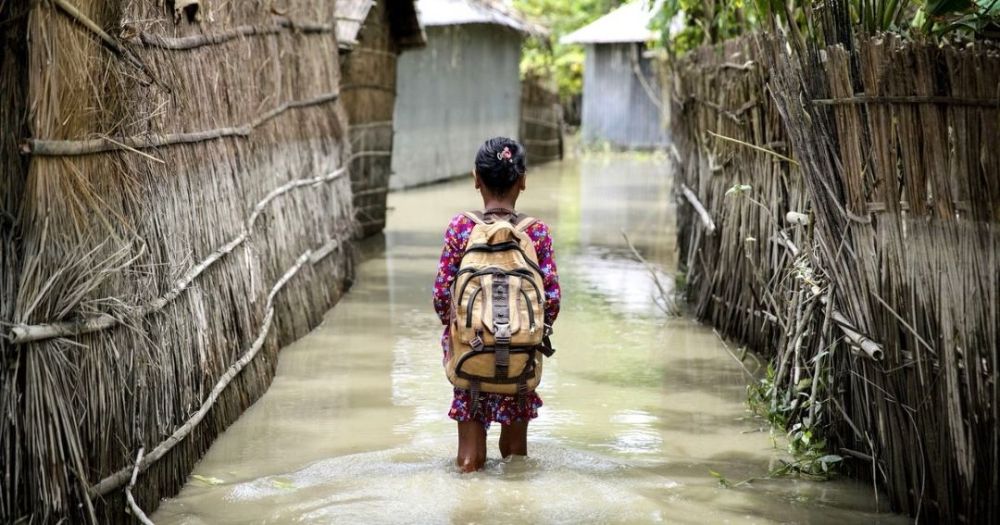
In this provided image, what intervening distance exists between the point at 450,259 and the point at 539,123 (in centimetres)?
2052

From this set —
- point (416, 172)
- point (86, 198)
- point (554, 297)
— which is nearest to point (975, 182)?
point (554, 297)

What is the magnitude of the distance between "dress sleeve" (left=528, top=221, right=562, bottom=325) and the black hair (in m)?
0.19

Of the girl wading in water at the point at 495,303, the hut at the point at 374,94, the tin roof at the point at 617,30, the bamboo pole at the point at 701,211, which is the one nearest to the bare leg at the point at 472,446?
the girl wading in water at the point at 495,303

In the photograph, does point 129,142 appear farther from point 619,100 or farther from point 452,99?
point 619,100

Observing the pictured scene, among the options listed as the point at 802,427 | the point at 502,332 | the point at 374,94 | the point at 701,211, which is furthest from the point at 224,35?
the point at 374,94

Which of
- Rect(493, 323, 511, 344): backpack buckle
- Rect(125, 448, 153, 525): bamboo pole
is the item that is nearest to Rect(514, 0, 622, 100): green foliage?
Rect(493, 323, 511, 344): backpack buckle

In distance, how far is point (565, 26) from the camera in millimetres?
33531

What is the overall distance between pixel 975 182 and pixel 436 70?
52.0 feet

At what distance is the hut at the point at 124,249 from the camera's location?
3.73m

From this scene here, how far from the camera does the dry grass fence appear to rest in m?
3.97

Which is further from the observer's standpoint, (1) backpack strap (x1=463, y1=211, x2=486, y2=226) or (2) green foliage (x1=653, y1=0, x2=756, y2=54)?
(2) green foliage (x1=653, y1=0, x2=756, y2=54)

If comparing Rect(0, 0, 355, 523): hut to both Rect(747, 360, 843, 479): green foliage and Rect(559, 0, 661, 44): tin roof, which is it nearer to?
Rect(747, 360, 843, 479): green foliage

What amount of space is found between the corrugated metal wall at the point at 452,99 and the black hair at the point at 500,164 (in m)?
13.1

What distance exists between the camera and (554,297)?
4805mm
